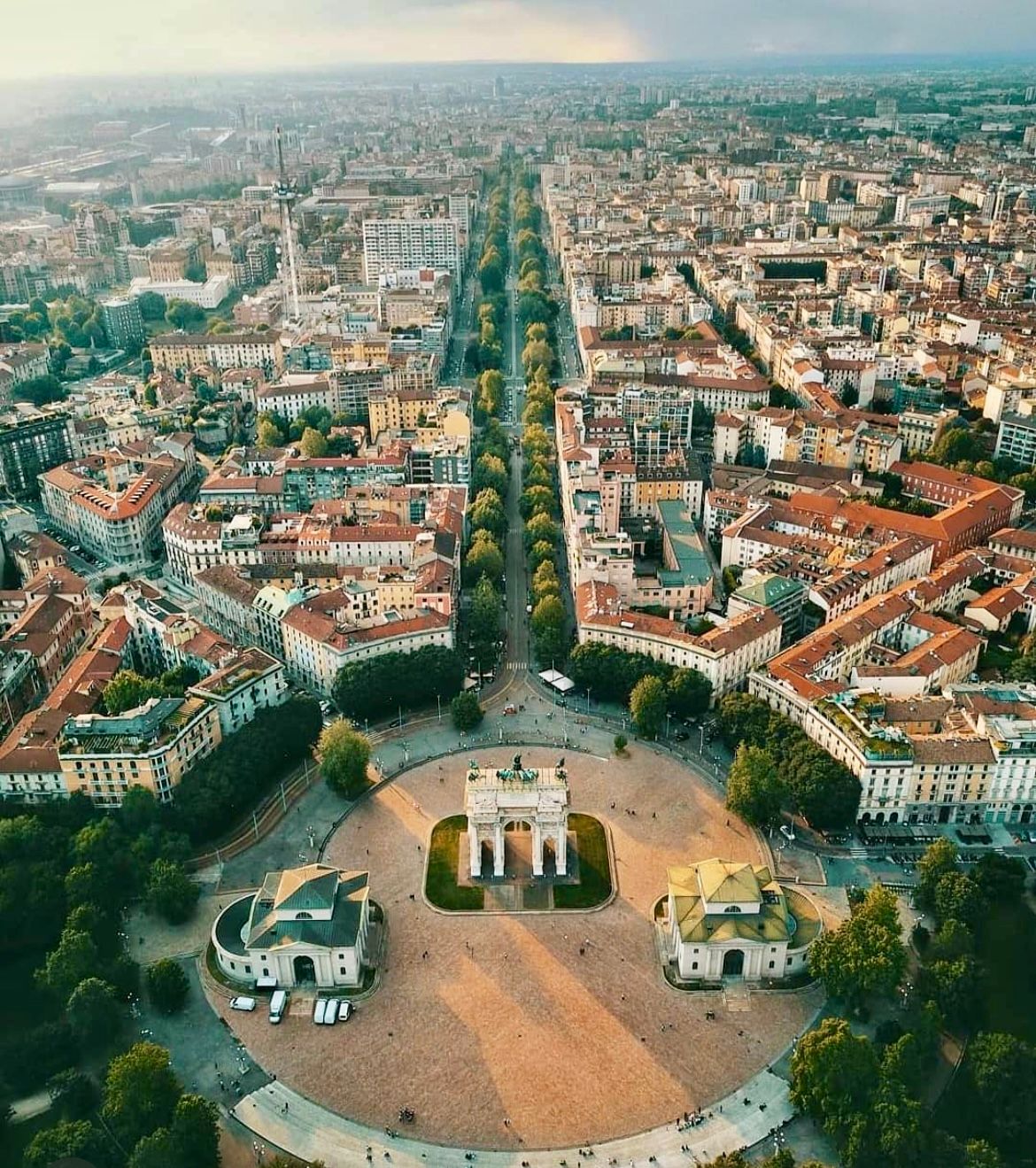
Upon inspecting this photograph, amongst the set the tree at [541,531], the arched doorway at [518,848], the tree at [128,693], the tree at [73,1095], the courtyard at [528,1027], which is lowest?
the arched doorway at [518,848]

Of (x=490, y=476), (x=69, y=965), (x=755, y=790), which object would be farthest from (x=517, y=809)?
(x=490, y=476)

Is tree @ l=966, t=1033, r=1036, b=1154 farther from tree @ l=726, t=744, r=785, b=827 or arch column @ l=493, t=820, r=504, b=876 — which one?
arch column @ l=493, t=820, r=504, b=876

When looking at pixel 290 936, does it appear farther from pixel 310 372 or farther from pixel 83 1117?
pixel 310 372

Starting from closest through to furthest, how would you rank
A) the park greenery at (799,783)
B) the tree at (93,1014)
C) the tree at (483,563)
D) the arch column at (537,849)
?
1. the tree at (93,1014)
2. the arch column at (537,849)
3. the park greenery at (799,783)
4. the tree at (483,563)

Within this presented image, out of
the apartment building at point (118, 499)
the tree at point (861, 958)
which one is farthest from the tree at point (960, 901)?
the apartment building at point (118, 499)

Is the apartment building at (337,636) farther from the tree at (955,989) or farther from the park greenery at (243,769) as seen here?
the tree at (955,989)
